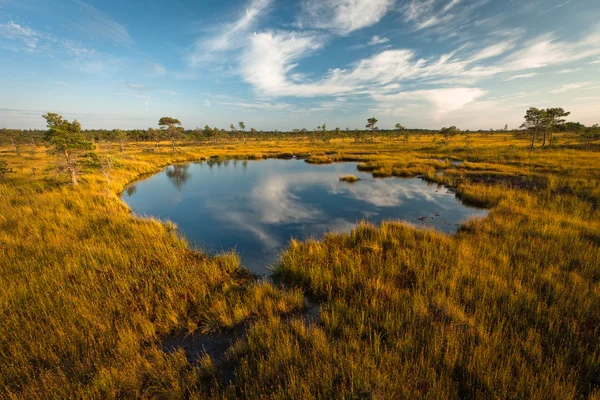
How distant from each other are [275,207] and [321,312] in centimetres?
1146

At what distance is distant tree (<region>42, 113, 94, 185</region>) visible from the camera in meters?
14.5

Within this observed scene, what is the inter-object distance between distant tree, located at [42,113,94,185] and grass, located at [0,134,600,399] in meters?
6.97

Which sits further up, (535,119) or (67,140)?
(535,119)

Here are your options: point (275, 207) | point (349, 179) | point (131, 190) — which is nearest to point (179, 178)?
point (131, 190)

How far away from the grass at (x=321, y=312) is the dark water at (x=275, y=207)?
2.26 m

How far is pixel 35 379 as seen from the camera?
12.0ft

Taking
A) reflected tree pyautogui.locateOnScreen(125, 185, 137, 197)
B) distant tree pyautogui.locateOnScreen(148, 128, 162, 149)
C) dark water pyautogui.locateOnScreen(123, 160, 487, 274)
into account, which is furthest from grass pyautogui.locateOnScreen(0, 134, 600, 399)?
distant tree pyautogui.locateOnScreen(148, 128, 162, 149)

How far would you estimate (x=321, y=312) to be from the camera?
208 inches

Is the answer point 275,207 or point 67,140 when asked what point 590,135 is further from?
point 67,140

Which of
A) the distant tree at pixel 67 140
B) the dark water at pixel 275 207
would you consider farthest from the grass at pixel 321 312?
the distant tree at pixel 67 140

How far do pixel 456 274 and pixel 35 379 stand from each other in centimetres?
902

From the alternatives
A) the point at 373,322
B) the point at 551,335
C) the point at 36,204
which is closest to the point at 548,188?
the point at 551,335

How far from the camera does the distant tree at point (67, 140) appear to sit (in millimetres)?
14484

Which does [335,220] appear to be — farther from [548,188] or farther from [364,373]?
[548,188]
